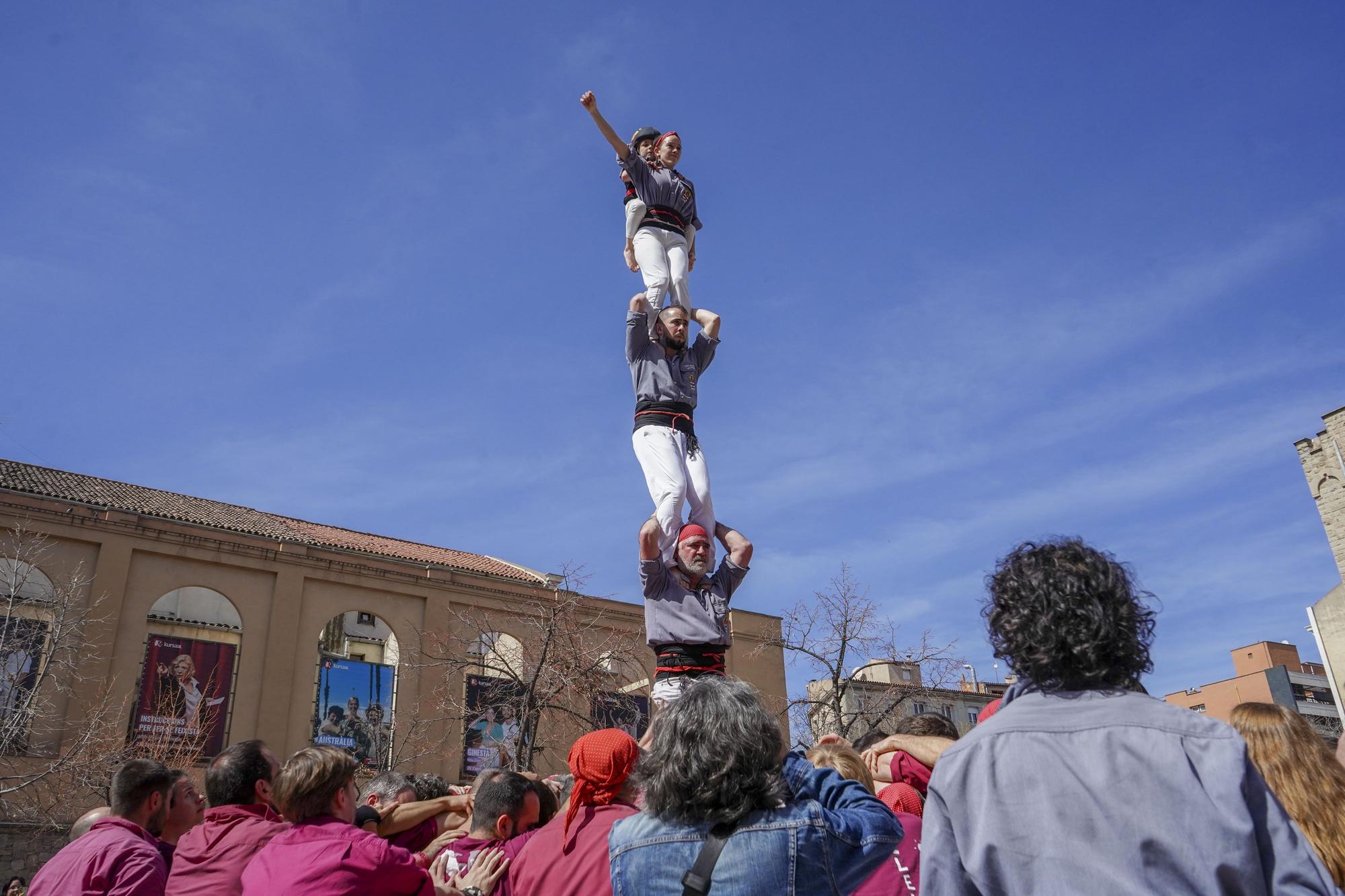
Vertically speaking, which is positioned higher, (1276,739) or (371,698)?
(371,698)

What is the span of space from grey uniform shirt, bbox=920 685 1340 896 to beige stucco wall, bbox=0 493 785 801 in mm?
28250

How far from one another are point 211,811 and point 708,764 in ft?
10.3

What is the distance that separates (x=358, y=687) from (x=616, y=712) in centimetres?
883

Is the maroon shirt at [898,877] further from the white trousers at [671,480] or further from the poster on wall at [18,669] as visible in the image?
the poster on wall at [18,669]

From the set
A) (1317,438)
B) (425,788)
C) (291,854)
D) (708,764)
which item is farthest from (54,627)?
(1317,438)

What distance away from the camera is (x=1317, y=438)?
38.7 meters

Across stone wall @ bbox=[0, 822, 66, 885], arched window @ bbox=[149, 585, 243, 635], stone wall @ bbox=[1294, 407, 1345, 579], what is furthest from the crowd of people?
stone wall @ bbox=[1294, 407, 1345, 579]

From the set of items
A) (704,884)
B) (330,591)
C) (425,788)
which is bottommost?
(704,884)

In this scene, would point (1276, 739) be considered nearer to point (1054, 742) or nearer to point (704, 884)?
point (1054, 742)

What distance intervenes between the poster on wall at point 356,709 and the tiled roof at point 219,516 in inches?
158

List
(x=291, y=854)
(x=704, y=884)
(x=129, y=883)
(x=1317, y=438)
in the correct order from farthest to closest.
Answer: (x=1317, y=438) < (x=129, y=883) < (x=291, y=854) < (x=704, y=884)

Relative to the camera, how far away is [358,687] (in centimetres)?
3378

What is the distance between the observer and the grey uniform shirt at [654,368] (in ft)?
26.3

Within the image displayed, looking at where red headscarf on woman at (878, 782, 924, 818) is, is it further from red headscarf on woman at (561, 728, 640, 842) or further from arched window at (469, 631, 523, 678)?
arched window at (469, 631, 523, 678)
